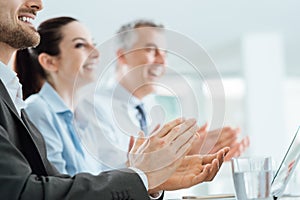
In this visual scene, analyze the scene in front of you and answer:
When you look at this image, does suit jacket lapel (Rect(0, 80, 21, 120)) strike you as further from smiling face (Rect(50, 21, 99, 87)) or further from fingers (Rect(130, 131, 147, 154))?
smiling face (Rect(50, 21, 99, 87))

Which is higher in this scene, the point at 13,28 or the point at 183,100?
the point at 13,28

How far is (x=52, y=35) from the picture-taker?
5.60 ft

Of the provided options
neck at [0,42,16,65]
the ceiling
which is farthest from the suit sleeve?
the ceiling

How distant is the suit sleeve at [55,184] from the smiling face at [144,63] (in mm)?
657

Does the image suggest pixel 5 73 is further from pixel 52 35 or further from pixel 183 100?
pixel 52 35

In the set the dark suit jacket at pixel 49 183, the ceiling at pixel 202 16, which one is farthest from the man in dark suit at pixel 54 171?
the ceiling at pixel 202 16

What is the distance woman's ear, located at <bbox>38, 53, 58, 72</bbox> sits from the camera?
1.70 metres

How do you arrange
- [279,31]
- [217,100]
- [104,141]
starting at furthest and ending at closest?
1. [279,31]
2. [104,141]
3. [217,100]

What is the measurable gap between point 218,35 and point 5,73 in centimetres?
337

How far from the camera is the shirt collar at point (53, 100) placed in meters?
1.65

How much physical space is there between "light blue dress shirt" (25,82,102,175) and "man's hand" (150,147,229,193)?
0.67m

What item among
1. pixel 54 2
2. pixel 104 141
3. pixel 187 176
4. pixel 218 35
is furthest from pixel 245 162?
pixel 218 35

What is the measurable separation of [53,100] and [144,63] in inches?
14.1

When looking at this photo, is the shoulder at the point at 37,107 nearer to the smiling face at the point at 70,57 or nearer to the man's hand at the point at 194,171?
the smiling face at the point at 70,57
